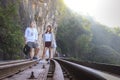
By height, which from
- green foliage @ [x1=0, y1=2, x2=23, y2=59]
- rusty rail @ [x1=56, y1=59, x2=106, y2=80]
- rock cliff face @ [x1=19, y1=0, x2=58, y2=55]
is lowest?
rusty rail @ [x1=56, y1=59, x2=106, y2=80]

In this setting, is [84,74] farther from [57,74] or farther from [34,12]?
[34,12]

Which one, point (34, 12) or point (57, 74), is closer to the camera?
point (57, 74)

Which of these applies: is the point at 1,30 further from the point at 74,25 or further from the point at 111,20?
the point at 111,20

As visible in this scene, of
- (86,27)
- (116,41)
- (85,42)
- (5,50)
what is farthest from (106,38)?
(5,50)

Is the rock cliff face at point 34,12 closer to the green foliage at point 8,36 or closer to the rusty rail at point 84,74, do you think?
the green foliage at point 8,36

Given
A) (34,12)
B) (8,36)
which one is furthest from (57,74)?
(34,12)

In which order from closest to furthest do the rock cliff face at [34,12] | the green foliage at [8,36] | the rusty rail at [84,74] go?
the rusty rail at [84,74] → the green foliage at [8,36] → the rock cliff face at [34,12]

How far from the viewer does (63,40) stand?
85750 mm

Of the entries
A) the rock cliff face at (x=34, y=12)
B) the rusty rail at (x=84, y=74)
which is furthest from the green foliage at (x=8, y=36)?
the rusty rail at (x=84, y=74)

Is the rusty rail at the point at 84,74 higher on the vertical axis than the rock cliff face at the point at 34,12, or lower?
lower

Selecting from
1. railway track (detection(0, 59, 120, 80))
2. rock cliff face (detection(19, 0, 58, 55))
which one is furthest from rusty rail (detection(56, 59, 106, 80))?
rock cliff face (detection(19, 0, 58, 55))

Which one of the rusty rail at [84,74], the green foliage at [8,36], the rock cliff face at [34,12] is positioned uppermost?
the rock cliff face at [34,12]

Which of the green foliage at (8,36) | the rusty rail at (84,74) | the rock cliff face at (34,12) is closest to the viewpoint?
the rusty rail at (84,74)

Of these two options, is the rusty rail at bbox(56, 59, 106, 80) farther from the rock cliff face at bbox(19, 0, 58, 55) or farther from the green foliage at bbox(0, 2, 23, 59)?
the rock cliff face at bbox(19, 0, 58, 55)
